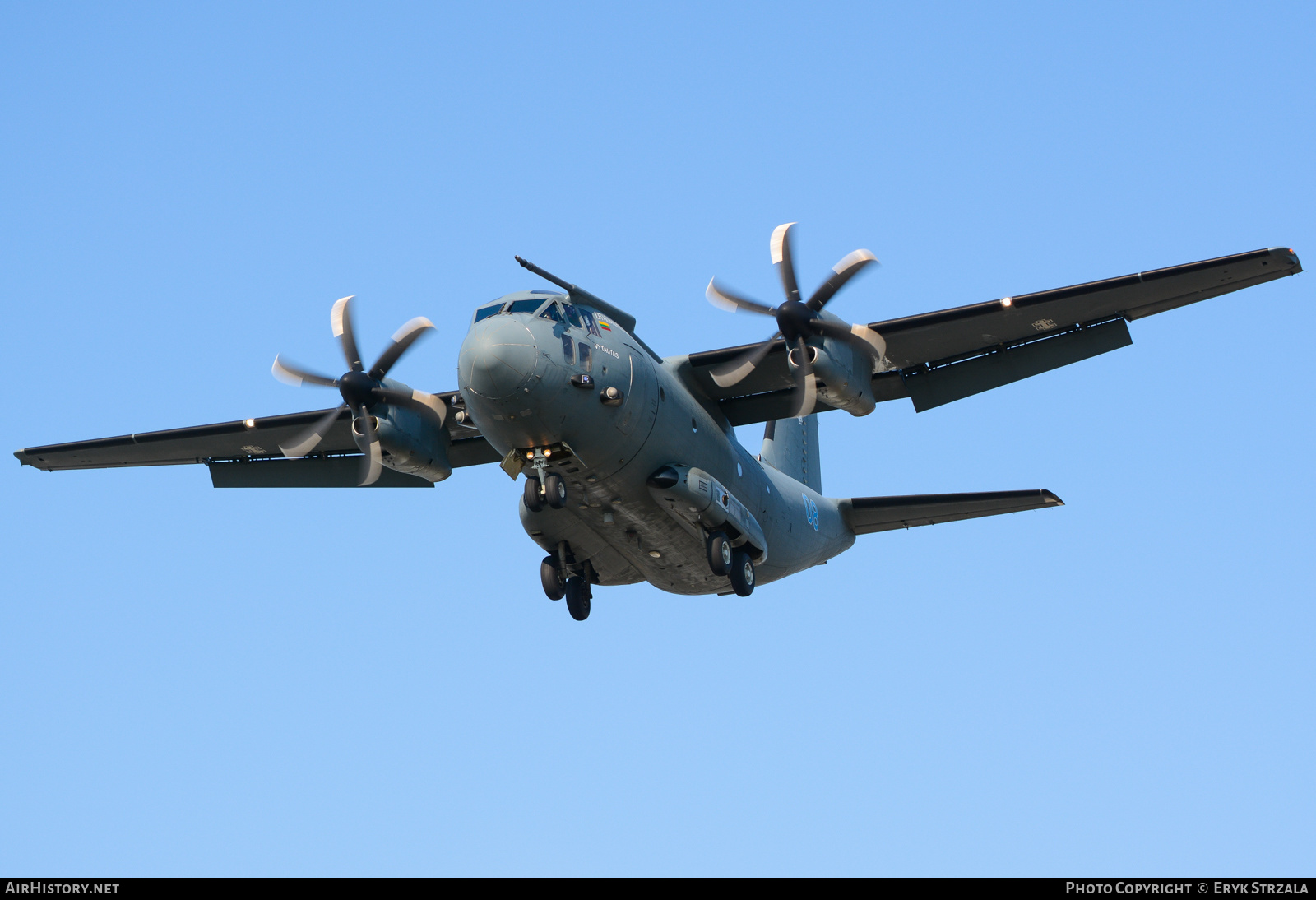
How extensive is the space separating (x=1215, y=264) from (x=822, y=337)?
666 cm

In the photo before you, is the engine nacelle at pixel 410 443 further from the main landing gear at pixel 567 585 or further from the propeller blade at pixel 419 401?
the main landing gear at pixel 567 585

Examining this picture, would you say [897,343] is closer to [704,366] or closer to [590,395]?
[704,366]

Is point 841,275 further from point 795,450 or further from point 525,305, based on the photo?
point 795,450

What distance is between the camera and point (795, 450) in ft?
101

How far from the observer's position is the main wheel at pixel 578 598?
972 inches

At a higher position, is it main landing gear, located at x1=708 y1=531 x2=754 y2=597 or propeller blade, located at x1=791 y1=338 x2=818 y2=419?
propeller blade, located at x1=791 y1=338 x2=818 y2=419

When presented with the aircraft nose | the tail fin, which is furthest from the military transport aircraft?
the tail fin

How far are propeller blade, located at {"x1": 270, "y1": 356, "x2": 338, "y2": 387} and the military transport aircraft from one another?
0.03 m

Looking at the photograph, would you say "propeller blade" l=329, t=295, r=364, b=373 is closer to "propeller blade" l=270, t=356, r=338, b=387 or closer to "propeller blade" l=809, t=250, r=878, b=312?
"propeller blade" l=270, t=356, r=338, b=387

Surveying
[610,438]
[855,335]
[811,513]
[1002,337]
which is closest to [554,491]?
[610,438]

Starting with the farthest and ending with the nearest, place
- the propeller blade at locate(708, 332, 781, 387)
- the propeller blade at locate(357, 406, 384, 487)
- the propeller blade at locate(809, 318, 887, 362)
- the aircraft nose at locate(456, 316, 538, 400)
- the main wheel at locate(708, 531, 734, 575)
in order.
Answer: the propeller blade at locate(357, 406, 384, 487), the main wheel at locate(708, 531, 734, 575), the propeller blade at locate(708, 332, 781, 387), the propeller blade at locate(809, 318, 887, 362), the aircraft nose at locate(456, 316, 538, 400)

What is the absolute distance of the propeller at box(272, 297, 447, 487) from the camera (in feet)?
79.3

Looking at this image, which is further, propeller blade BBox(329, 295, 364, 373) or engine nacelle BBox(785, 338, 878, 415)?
propeller blade BBox(329, 295, 364, 373)

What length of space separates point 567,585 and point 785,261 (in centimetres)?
748
